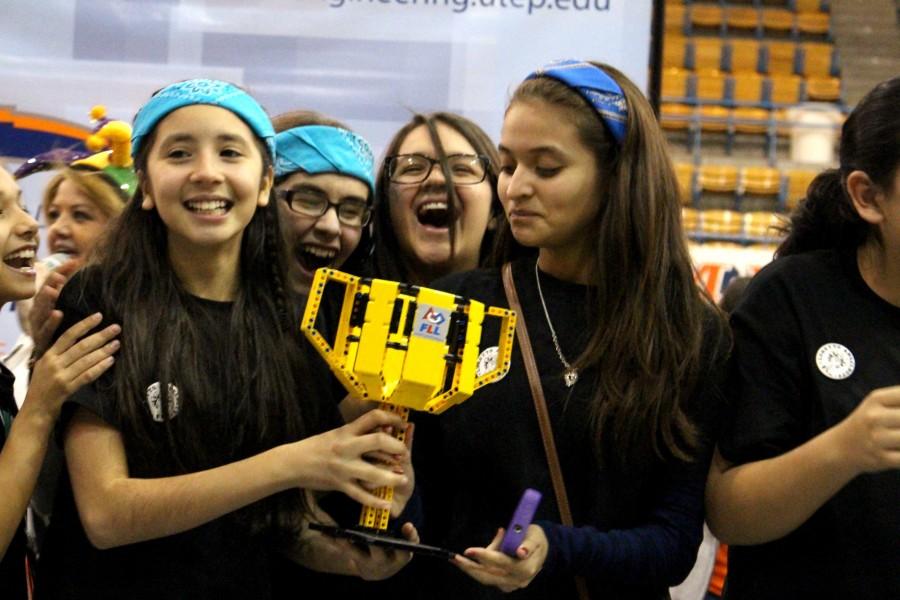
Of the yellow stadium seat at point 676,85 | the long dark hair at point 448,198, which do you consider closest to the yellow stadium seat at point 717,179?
the yellow stadium seat at point 676,85

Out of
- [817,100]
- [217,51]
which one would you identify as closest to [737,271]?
[217,51]

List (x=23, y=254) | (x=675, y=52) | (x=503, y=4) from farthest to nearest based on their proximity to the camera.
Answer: (x=675, y=52) < (x=503, y=4) < (x=23, y=254)

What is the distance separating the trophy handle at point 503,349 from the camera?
5.06 feet

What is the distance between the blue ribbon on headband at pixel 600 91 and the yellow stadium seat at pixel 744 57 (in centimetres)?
1284

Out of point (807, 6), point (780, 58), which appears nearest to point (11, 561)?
point (780, 58)

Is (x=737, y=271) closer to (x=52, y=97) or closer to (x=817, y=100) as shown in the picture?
(x=52, y=97)

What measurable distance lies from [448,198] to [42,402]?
0.96 meters

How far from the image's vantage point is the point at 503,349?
1.55 metres

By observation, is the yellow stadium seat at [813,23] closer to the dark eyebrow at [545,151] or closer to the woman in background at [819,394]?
the woman in background at [819,394]

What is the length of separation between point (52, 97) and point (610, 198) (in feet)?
6.14

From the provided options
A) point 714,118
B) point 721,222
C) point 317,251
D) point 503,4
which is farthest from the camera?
point 714,118

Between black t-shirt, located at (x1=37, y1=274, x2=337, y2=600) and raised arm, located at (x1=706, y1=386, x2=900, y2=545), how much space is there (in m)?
0.74

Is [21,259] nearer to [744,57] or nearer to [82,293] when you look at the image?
[82,293]

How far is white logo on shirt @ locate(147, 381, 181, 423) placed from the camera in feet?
5.51
